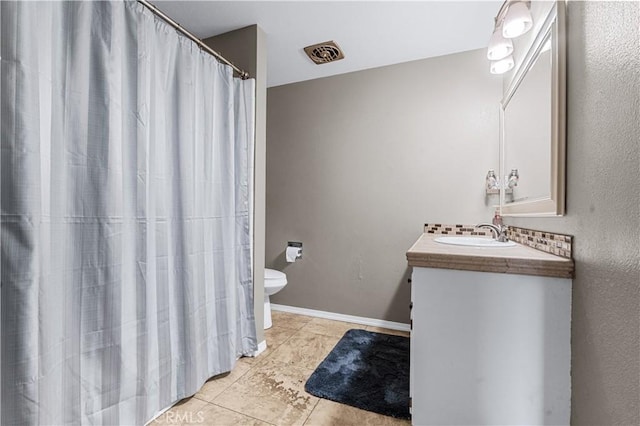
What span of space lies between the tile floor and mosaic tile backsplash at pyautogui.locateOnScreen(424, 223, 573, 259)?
100cm

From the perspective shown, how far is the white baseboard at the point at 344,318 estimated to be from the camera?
2352 mm

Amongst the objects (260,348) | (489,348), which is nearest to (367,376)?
(260,348)

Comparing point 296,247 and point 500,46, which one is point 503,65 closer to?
point 500,46

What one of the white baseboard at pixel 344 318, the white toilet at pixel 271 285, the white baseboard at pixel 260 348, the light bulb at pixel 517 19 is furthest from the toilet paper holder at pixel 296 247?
the light bulb at pixel 517 19

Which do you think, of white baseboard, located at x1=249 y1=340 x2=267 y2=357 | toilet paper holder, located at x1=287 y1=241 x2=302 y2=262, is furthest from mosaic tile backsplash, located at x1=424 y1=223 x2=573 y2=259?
white baseboard, located at x1=249 y1=340 x2=267 y2=357

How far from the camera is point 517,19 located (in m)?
1.27

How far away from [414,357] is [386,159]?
169 centimetres

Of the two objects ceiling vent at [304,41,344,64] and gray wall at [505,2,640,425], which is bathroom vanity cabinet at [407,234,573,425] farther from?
ceiling vent at [304,41,344,64]

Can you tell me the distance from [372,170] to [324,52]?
3.31ft

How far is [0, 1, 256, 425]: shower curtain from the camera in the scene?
842 mm

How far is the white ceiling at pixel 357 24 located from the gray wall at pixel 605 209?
1.01 m

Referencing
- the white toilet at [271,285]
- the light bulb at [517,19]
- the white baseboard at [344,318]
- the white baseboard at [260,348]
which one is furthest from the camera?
the white baseboard at [344,318]

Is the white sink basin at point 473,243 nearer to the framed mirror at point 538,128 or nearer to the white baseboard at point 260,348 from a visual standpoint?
the framed mirror at point 538,128

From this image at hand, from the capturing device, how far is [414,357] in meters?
1.06
